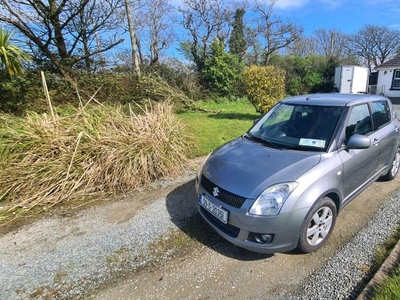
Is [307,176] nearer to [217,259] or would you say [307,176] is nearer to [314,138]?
[314,138]

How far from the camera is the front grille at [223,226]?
7.23 feet

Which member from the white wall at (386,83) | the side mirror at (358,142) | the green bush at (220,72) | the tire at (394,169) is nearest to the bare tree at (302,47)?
the white wall at (386,83)

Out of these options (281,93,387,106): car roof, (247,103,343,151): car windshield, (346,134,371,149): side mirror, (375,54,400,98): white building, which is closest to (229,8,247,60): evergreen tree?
(375,54,400,98): white building

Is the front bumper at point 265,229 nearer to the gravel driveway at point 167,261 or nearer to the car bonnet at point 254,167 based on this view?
the car bonnet at point 254,167

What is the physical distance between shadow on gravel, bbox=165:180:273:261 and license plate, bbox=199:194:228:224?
432 millimetres

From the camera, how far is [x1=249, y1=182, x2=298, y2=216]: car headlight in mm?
2041

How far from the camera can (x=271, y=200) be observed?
2.06 meters

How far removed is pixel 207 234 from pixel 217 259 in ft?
1.35

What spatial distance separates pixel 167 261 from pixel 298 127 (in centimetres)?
225

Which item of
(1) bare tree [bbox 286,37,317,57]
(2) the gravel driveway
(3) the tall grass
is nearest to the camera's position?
(2) the gravel driveway

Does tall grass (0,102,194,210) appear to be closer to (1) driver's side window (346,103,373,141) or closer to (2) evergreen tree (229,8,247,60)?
(1) driver's side window (346,103,373,141)

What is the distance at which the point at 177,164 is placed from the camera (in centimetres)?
456

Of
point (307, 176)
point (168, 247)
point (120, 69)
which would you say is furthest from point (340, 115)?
point (120, 69)

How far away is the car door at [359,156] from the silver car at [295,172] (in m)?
0.01
